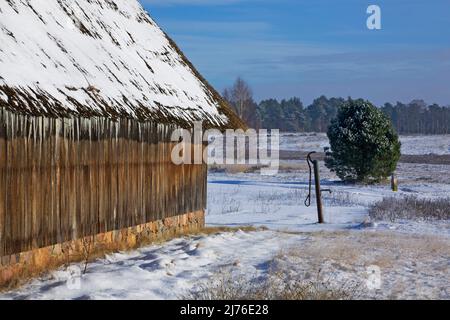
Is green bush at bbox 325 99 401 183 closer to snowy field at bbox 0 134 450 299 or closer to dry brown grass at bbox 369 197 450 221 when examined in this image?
dry brown grass at bbox 369 197 450 221

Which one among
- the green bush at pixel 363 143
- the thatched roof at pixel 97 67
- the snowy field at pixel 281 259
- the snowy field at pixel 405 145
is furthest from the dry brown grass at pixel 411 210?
the snowy field at pixel 405 145

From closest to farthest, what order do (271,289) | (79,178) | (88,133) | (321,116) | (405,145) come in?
1. (271,289)
2. (79,178)
3. (88,133)
4. (405,145)
5. (321,116)

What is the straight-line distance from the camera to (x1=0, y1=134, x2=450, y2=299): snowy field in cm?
859

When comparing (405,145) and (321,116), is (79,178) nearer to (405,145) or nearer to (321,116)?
(405,145)

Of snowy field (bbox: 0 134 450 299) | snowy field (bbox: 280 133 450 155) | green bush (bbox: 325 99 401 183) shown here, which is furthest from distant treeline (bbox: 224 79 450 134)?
snowy field (bbox: 0 134 450 299)

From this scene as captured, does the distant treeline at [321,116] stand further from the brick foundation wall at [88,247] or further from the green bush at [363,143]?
the brick foundation wall at [88,247]

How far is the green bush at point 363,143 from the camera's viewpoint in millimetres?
32094

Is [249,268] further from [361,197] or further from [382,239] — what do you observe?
[361,197]

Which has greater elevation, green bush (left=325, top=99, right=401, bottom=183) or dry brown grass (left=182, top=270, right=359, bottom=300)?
green bush (left=325, top=99, right=401, bottom=183)

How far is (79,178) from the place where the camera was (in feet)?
33.6

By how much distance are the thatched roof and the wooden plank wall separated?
0.41 meters

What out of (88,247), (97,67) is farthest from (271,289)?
(97,67)

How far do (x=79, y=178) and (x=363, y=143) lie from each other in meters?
23.7
